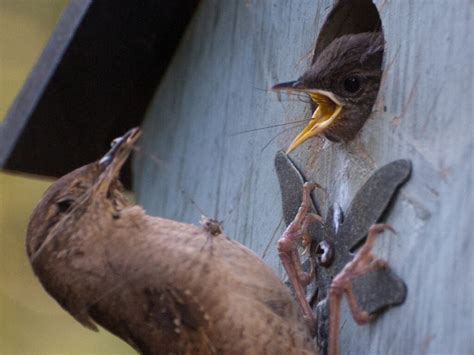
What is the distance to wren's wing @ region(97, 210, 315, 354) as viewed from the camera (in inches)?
107

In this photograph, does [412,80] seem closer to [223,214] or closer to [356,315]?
[356,315]

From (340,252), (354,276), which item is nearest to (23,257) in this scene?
(340,252)

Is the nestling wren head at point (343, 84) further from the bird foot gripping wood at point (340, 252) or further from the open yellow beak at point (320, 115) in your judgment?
the bird foot gripping wood at point (340, 252)

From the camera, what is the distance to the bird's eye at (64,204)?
2844mm

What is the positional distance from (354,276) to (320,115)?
0.61 m

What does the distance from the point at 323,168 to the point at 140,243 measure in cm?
56

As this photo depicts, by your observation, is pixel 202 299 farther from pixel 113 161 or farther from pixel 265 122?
pixel 265 122

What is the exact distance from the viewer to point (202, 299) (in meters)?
2.73

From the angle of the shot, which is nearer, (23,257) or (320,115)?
(320,115)

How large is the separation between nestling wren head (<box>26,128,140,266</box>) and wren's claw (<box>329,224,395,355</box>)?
0.64m

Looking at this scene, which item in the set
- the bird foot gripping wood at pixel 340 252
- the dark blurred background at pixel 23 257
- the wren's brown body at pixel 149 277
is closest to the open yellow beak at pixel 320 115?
the bird foot gripping wood at pixel 340 252

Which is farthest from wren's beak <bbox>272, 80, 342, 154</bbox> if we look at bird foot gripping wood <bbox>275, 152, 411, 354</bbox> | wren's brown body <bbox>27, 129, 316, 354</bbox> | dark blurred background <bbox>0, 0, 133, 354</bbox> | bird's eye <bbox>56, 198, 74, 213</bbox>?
dark blurred background <bbox>0, 0, 133, 354</bbox>

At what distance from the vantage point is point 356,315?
103 inches

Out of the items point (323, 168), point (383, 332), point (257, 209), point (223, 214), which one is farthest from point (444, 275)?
point (223, 214)
